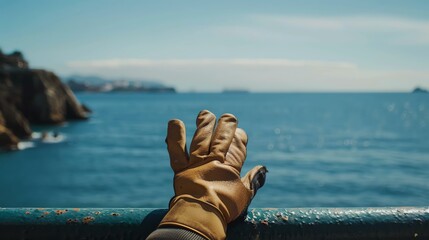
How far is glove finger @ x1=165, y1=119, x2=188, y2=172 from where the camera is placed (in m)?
2.11

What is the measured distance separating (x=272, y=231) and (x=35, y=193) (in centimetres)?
3002

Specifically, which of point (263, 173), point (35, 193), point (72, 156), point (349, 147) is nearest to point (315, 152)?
point (349, 147)

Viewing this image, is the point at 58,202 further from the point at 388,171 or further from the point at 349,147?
the point at 349,147

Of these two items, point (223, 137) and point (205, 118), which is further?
point (205, 118)

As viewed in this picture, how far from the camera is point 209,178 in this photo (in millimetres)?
1955

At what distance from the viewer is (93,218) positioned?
77.7 inches

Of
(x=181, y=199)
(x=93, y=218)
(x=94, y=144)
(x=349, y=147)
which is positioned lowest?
(x=94, y=144)

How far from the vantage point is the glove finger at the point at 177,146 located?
2105mm

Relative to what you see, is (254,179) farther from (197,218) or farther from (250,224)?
(197,218)

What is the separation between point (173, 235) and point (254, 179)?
667 mm

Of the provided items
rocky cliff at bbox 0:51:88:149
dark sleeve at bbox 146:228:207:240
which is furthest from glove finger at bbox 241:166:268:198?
rocky cliff at bbox 0:51:88:149

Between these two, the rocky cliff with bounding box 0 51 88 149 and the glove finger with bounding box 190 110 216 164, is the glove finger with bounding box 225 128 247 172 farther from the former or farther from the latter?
the rocky cliff with bounding box 0 51 88 149

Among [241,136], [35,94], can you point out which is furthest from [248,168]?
[35,94]

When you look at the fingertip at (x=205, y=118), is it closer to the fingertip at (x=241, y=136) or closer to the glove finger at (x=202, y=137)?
the glove finger at (x=202, y=137)
